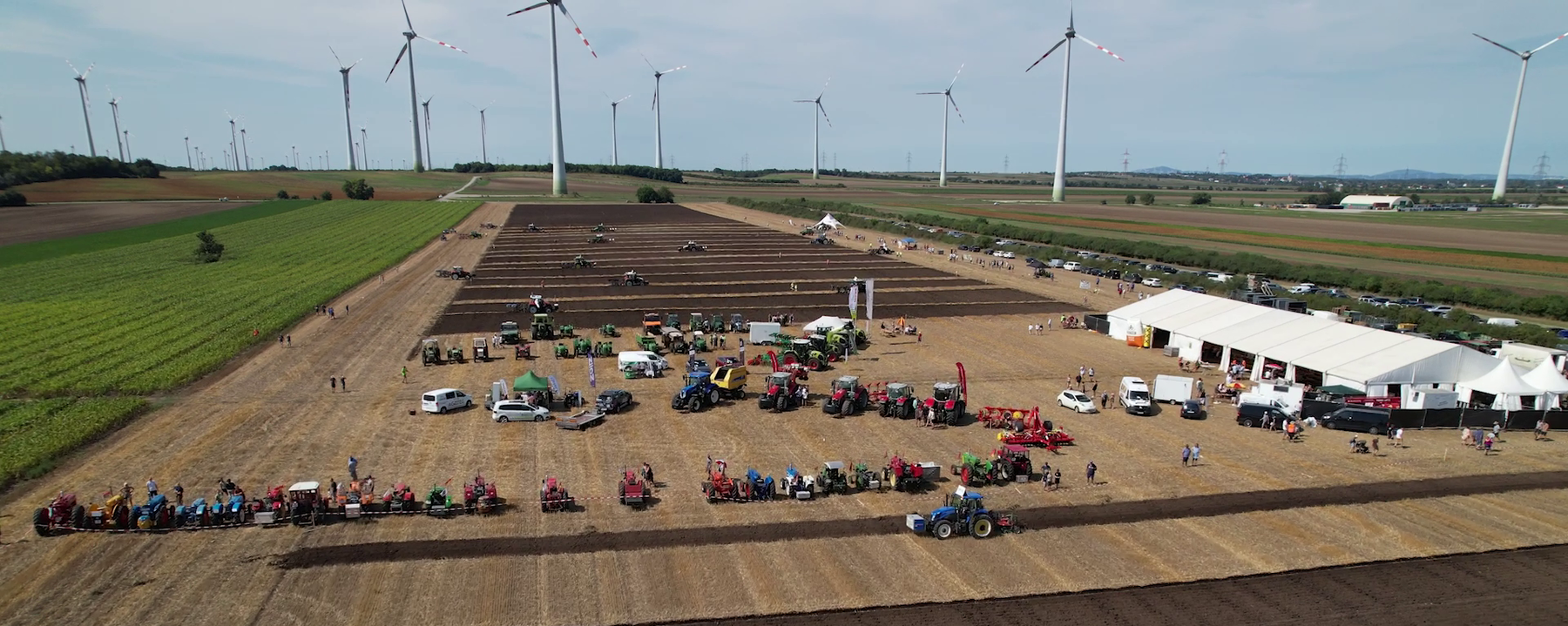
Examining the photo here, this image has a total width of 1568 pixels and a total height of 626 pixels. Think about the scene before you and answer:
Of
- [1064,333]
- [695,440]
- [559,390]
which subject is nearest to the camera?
[695,440]

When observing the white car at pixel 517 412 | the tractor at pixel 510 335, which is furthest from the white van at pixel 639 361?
the tractor at pixel 510 335

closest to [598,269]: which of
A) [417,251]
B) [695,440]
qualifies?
[417,251]

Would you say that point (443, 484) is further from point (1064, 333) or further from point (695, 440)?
point (1064, 333)

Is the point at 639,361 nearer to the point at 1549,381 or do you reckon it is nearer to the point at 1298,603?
the point at 1298,603

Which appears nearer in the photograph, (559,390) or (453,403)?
(453,403)

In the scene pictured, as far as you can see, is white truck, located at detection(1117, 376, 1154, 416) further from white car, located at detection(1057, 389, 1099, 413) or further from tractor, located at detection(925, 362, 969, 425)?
tractor, located at detection(925, 362, 969, 425)
